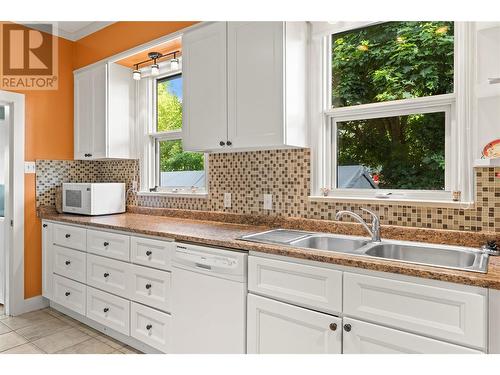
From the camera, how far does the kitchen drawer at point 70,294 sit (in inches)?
114

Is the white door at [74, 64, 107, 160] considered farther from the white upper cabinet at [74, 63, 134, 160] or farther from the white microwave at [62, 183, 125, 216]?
the white microwave at [62, 183, 125, 216]

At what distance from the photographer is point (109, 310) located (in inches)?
104

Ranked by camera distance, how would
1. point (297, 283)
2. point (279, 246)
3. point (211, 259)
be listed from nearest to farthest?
point (297, 283), point (279, 246), point (211, 259)

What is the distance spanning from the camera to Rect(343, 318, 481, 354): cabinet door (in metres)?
1.30

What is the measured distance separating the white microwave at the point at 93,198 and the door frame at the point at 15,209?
0.40m

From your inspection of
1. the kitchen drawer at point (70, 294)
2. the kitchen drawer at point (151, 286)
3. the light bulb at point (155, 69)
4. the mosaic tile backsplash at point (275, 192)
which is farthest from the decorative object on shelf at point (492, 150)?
the kitchen drawer at point (70, 294)

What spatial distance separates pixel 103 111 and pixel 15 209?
4.08 ft

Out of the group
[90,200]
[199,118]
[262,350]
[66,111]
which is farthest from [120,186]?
[262,350]

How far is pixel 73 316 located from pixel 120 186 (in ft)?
4.14

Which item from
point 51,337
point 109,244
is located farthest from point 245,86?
point 51,337

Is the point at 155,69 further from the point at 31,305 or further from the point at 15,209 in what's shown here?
the point at 31,305

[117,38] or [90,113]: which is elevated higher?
[117,38]

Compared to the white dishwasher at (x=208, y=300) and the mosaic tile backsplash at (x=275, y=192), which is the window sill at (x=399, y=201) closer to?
the mosaic tile backsplash at (x=275, y=192)

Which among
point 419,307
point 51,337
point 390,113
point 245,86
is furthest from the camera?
point 51,337
